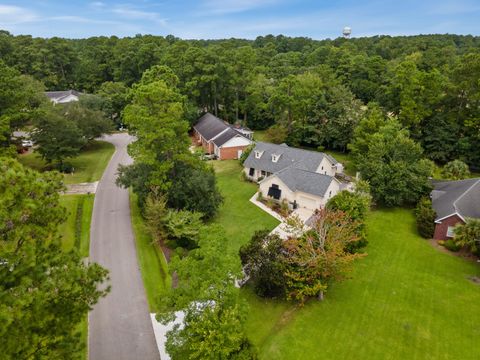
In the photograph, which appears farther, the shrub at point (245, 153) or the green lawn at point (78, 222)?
the shrub at point (245, 153)

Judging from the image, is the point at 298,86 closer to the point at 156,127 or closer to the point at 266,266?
the point at 156,127

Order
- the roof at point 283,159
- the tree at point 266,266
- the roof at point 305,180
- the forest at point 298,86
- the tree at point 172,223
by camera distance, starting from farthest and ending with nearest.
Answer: the forest at point 298,86, the roof at point 283,159, the roof at point 305,180, the tree at point 172,223, the tree at point 266,266

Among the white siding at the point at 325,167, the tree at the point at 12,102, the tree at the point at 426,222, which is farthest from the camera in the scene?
the white siding at the point at 325,167

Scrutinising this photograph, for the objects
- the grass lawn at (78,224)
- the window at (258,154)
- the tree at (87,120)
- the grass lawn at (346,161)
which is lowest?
the grass lawn at (78,224)

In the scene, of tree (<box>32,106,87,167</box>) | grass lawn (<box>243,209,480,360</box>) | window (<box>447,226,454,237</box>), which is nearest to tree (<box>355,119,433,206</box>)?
window (<box>447,226,454,237</box>)

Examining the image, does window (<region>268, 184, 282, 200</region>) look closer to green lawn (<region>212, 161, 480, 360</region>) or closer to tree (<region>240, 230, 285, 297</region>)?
green lawn (<region>212, 161, 480, 360</region>)

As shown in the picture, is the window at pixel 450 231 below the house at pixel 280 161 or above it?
below

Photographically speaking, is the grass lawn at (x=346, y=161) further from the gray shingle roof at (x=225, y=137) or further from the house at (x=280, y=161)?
the gray shingle roof at (x=225, y=137)

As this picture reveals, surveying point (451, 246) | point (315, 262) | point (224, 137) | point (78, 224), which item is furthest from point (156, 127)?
point (451, 246)

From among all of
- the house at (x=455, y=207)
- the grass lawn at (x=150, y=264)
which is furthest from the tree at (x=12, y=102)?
the house at (x=455, y=207)
